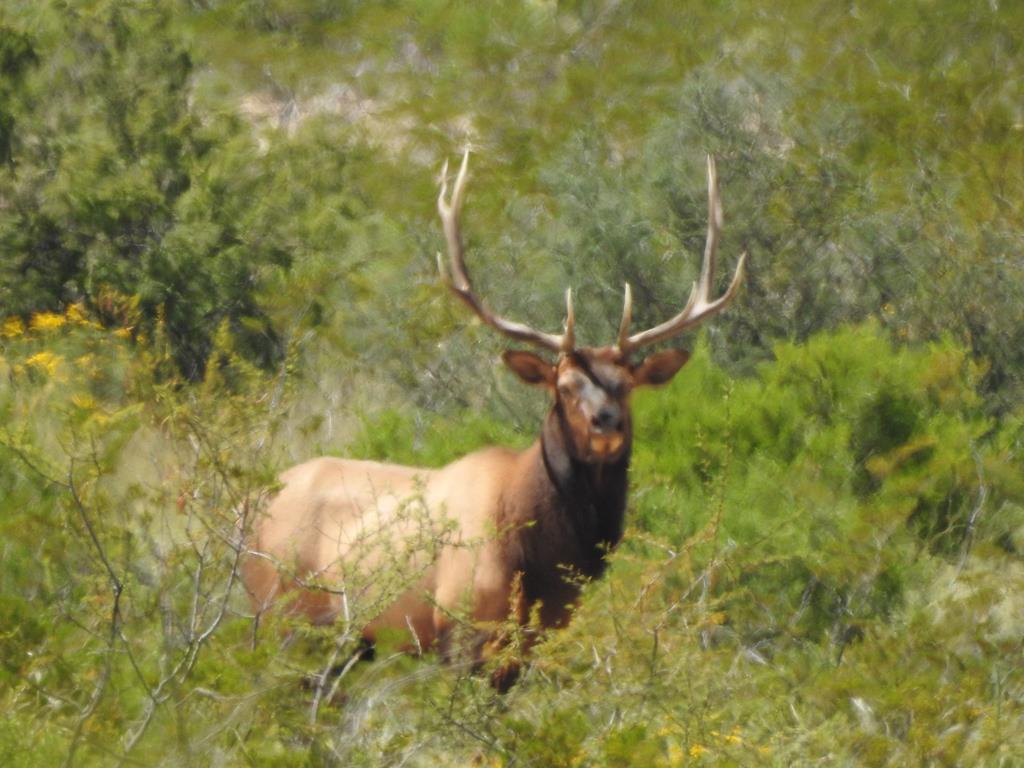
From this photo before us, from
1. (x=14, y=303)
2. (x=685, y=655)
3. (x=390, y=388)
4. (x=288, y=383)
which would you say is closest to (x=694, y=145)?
(x=390, y=388)

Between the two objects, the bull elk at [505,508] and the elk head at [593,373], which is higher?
the elk head at [593,373]

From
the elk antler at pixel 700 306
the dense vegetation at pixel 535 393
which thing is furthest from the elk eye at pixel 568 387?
the dense vegetation at pixel 535 393

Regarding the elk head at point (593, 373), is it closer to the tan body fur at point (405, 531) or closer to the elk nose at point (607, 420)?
the elk nose at point (607, 420)

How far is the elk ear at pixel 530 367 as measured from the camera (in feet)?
25.7

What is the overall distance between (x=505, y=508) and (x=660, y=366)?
96cm

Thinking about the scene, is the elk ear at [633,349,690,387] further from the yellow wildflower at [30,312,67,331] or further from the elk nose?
the yellow wildflower at [30,312,67,331]

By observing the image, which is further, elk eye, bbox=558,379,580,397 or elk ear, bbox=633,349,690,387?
elk ear, bbox=633,349,690,387

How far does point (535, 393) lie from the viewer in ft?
38.3

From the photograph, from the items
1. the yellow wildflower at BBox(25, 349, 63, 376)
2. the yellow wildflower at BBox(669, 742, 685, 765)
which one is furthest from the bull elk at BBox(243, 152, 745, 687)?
the yellow wildflower at BBox(25, 349, 63, 376)

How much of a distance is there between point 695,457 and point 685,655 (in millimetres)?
4245

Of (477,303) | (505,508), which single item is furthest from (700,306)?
(505,508)

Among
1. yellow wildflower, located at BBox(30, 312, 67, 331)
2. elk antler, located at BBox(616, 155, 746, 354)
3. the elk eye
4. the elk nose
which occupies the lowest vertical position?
yellow wildflower, located at BBox(30, 312, 67, 331)

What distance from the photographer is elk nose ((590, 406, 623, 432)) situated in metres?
7.39

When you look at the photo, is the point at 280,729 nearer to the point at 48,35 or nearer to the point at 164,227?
the point at 164,227
